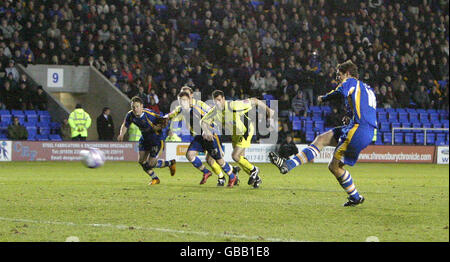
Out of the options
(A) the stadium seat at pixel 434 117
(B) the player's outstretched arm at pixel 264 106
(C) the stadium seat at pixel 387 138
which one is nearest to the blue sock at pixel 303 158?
(B) the player's outstretched arm at pixel 264 106

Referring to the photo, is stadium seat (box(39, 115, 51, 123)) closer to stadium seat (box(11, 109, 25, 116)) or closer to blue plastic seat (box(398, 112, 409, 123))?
stadium seat (box(11, 109, 25, 116))

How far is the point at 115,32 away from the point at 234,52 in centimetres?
468

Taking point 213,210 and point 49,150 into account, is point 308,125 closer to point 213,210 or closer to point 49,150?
point 49,150

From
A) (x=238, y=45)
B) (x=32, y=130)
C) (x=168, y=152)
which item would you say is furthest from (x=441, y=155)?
(x=32, y=130)

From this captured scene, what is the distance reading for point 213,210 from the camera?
11.0 m

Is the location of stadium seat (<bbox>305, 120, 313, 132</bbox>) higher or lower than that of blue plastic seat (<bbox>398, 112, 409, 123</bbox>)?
lower

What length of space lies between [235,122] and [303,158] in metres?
4.49

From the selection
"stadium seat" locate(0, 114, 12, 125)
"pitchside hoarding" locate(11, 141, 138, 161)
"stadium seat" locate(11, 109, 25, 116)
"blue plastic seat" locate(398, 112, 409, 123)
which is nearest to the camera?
"pitchside hoarding" locate(11, 141, 138, 161)

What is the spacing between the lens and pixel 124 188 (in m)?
15.3

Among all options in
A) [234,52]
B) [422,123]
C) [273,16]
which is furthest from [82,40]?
[422,123]

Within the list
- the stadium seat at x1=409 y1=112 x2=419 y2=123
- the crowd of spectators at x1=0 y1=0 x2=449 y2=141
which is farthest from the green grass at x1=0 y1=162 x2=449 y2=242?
the stadium seat at x1=409 y1=112 x2=419 y2=123

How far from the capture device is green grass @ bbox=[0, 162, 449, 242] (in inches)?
331

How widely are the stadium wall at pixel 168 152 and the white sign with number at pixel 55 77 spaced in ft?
9.23

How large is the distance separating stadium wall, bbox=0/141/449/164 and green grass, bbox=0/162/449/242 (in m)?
7.93
